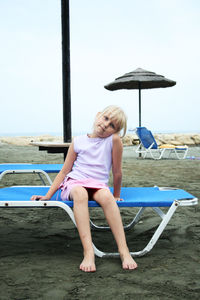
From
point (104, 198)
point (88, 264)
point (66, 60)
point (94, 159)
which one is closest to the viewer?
point (88, 264)

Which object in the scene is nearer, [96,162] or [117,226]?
[117,226]

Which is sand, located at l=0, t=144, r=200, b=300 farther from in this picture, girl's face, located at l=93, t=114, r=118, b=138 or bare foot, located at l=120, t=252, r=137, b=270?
girl's face, located at l=93, t=114, r=118, b=138

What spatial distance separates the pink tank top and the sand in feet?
1.84

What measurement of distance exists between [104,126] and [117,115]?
0.12 meters

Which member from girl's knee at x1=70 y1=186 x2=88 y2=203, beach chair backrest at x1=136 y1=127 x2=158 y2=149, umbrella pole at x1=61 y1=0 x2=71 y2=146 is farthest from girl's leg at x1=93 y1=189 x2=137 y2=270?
beach chair backrest at x1=136 y1=127 x2=158 y2=149

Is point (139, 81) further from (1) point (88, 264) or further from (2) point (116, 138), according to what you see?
(1) point (88, 264)

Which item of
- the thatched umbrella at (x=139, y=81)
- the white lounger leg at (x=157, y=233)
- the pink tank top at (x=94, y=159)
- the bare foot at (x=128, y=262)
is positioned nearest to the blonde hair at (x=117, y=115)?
the pink tank top at (x=94, y=159)

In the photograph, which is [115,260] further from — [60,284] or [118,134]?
[118,134]

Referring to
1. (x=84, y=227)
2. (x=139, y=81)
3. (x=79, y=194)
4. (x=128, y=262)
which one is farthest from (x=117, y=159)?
(x=139, y=81)

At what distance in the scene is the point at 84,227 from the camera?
225cm

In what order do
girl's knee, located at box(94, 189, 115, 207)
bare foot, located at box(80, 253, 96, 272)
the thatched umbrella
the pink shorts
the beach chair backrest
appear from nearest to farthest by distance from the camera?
bare foot, located at box(80, 253, 96, 272)
girl's knee, located at box(94, 189, 115, 207)
the pink shorts
the beach chair backrest
the thatched umbrella

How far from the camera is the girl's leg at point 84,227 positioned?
2193 millimetres

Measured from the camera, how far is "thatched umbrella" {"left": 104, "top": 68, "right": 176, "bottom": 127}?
1047cm

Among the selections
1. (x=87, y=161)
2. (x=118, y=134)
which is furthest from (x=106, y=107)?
(x=87, y=161)
